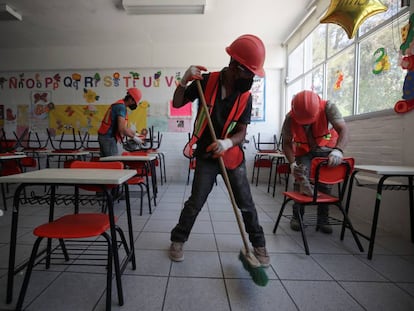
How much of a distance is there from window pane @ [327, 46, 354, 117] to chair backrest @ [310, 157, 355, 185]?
153cm

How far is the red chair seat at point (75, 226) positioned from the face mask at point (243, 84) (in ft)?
3.52

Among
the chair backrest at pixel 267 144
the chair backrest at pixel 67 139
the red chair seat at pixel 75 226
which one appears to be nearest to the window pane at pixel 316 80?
the chair backrest at pixel 267 144

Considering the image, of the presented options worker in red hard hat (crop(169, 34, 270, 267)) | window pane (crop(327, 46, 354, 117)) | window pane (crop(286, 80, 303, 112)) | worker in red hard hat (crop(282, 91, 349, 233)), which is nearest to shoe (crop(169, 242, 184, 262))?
worker in red hard hat (crop(169, 34, 270, 267))

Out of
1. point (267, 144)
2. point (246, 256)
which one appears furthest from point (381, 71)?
point (267, 144)

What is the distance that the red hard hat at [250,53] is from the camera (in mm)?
1310

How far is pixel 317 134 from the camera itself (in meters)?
2.10

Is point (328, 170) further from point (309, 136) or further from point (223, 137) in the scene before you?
point (223, 137)

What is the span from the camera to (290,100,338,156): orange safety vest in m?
2.07

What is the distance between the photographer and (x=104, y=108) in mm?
5160

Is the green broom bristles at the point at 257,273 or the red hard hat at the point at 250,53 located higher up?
the red hard hat at the point at 250,53

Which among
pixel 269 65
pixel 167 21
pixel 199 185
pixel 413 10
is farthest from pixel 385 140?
pixel 167 21

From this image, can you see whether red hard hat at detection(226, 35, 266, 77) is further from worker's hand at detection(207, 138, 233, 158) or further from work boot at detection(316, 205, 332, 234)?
work boot at detection(316, 205, 332, 234)

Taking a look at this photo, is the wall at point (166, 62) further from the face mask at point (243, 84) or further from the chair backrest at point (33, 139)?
the face mask at point (243, 84)

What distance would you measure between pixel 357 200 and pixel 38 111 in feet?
20.3
